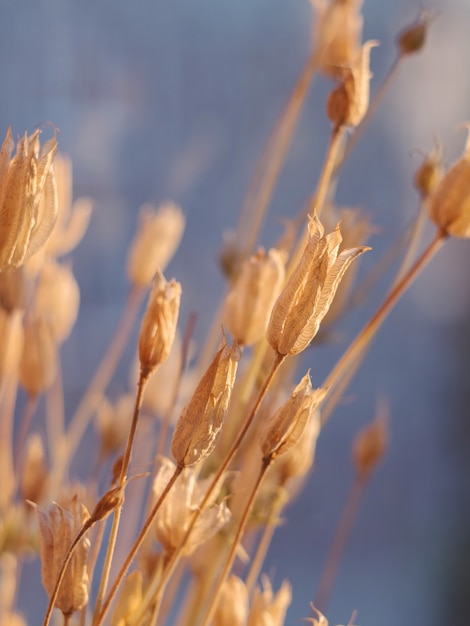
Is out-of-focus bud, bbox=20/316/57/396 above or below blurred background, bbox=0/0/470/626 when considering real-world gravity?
below

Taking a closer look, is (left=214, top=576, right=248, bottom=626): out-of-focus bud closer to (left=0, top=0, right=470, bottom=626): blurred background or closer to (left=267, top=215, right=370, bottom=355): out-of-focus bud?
(left=267, top=215, right=370, bottom=355): out-of-focus bud

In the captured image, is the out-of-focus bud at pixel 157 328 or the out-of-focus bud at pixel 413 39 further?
the out-of-focus bud at pixel 413 39

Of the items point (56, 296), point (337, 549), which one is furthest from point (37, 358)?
point (337, 549)

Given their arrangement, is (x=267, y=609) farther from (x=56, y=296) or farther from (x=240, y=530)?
(x=56, y=296)

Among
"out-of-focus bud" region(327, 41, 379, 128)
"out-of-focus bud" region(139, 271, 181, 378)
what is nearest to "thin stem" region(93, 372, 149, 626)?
"out-of-focus bud" region(139, 271, 181, 378)

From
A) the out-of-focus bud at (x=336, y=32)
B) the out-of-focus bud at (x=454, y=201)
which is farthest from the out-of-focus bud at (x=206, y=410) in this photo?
the out-of-focus bud at (x=336, y=32)

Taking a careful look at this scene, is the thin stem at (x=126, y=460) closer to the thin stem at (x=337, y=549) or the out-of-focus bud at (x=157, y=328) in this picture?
the out-of-focus bud at (x=157, y=328)

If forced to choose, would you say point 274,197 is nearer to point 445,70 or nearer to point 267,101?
point 267,101
